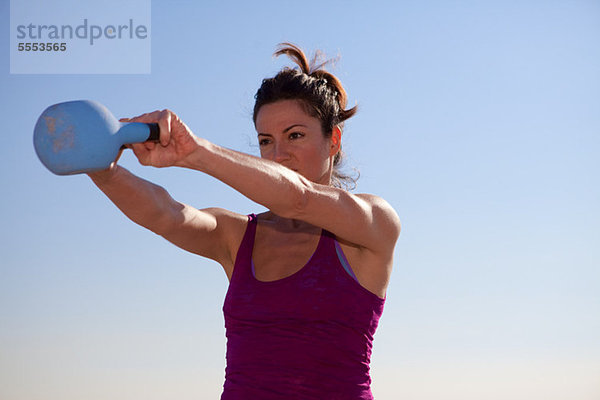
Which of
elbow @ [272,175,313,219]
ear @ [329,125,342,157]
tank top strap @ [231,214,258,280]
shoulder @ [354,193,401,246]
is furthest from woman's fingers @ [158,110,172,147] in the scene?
ear @ [329,125,342,157]

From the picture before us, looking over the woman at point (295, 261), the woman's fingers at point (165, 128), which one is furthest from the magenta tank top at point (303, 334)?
the woman's fingers at point (165, 128)

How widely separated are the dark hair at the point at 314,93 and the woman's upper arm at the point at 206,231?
78 centimetres

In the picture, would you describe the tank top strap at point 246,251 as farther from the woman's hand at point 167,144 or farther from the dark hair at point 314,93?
the woman's hand at point 167,144

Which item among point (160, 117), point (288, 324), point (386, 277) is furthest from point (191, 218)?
point (160, 117)

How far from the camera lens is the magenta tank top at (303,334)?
4.00m

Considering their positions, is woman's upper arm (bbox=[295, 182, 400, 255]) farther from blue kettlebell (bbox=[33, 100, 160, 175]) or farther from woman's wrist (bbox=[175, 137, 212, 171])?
blue kettlebell (bbox=[33, 100, 160, 175])

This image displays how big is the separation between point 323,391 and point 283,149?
147 centimetres

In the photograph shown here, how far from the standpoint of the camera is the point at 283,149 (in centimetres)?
466

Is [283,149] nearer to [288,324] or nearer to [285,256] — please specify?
[285,256]

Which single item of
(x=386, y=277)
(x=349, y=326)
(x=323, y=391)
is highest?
(x=386, y=277)

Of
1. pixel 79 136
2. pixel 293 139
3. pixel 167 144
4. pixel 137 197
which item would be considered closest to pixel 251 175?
pixel 167 144

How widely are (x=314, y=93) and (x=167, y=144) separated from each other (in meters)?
2.14

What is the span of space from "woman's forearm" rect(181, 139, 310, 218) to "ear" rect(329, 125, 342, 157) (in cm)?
182

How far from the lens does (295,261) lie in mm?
4406
